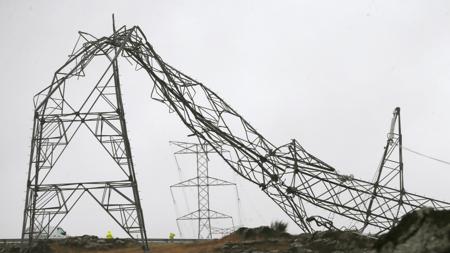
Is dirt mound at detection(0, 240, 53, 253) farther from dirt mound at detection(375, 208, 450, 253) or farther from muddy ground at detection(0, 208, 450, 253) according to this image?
dirt mound at detection(375, 208, 450, 253)

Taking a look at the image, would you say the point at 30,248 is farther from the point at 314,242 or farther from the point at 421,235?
the point at 421,235

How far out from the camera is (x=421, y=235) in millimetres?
11812

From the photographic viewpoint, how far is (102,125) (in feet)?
64.6

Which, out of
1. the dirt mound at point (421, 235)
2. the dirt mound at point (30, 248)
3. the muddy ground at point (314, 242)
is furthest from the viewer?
the dirt mound at point (30, 248)

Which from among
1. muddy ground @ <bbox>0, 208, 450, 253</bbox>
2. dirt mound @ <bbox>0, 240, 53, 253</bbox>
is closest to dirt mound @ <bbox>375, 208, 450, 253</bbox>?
muddy ground @ <bbox>0, 208, 450, 253</bbox>

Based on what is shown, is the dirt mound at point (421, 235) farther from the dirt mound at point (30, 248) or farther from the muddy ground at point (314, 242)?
the dirt mound at point (30, 248)

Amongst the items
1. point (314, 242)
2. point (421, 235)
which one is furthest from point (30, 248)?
point (421, 235)

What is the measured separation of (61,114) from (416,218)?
13495 millimetres

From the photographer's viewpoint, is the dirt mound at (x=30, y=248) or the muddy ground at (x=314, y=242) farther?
the dirt mound at (x=30, y=248)

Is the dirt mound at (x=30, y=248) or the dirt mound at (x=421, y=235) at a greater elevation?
the dirt mound at (x=30, y=248)

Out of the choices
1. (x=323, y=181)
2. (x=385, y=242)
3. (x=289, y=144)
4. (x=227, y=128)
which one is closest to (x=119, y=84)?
(x=227, y=128)

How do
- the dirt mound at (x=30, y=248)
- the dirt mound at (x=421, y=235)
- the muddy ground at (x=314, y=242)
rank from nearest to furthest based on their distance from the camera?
the dirt mound at (x=421, y=235)
the muddy ground at (x=314, y=242)
the dirt mound at (x=30, y=248)

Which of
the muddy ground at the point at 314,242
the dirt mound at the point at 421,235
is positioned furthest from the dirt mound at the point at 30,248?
the dirt mound at the point at 421,235

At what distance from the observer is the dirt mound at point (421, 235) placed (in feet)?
36.9
